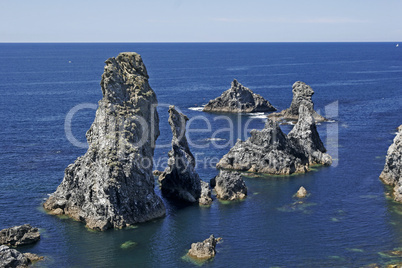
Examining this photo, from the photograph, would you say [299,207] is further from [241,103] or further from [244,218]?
[241,103]

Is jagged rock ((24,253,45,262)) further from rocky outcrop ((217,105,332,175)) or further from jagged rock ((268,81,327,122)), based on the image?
jagged rock ((268,81,327,122))

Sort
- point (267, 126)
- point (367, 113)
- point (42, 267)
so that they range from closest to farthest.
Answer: point (42, 267) → point (267, 126) → point (367, 113)

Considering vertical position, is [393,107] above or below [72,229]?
above

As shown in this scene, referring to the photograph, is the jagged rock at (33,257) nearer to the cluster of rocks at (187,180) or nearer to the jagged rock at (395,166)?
the cluster of rocks at (187,180)

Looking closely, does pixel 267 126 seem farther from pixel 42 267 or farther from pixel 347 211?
pixel 42 267

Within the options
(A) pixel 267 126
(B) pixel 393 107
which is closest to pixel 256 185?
(A) pixel 267 126

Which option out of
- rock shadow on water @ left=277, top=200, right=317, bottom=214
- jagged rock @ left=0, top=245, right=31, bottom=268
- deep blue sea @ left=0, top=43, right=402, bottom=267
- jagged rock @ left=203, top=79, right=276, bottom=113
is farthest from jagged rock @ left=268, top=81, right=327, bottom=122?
jagged rock @ left=0, top=245, right=31, bottom=268

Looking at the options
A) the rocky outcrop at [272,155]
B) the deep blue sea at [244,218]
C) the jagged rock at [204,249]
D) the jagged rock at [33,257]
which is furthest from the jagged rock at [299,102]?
the jagged rock at [33,257]

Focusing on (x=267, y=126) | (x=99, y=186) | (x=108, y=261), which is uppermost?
(x=267, y=126)
